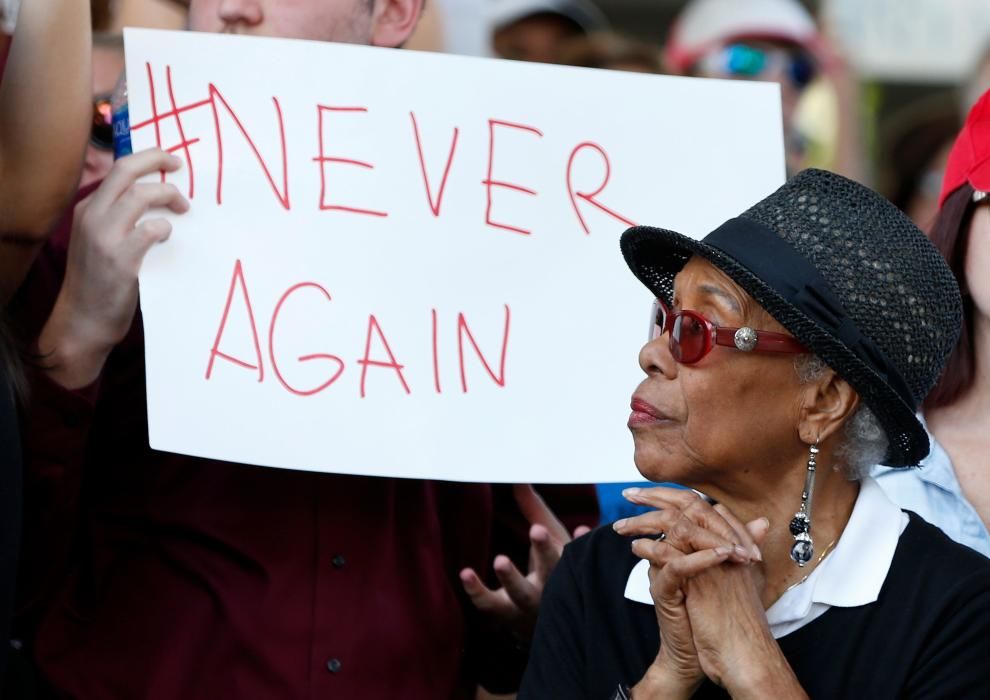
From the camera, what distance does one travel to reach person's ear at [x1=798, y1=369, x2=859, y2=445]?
7.63 ft

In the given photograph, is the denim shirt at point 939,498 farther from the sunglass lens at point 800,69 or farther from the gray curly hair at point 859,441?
the sunglass lens at point 800,69

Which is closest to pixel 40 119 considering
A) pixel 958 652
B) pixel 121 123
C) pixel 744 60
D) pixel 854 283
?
pixel 121 123

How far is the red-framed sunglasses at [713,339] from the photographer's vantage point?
7.49 ft

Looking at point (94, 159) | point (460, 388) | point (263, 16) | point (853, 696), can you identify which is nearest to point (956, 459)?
point (853, 696)

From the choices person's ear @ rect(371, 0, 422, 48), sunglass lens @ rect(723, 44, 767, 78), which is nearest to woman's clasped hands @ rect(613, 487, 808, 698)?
person's ear @ rect(371, 0, 422, 48)

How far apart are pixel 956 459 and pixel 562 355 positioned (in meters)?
0.74

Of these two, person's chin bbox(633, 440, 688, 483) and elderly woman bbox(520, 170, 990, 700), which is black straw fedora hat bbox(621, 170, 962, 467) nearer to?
elderly woman bbox(520, 170, 990, 700)

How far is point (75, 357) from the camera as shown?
2381 millimetres

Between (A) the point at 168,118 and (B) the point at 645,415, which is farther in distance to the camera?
(A) the point at 168,118

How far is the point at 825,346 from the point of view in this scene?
7.26 ft

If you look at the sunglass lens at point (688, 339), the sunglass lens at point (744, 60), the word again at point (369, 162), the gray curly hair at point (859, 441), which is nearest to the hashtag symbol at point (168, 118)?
the word again at point (369, 162)

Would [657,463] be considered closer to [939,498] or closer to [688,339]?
[688,339]

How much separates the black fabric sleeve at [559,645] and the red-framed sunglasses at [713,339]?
0.41 m

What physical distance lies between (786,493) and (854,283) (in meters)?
0.36
